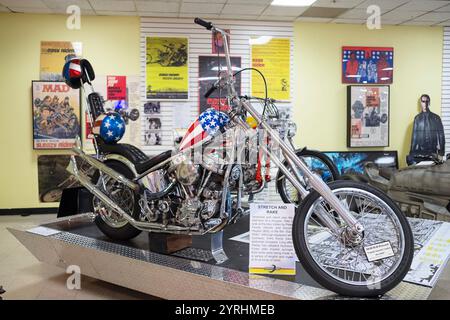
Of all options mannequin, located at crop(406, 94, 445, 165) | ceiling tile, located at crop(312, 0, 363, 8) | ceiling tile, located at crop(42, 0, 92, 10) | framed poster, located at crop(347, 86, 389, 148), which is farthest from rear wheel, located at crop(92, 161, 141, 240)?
mannequin, located at crop(406, 94, 445, 165)

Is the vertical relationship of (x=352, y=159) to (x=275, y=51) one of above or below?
below

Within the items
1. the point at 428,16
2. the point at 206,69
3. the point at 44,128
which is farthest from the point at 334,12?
the point at 44,128

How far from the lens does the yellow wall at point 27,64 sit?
599cm

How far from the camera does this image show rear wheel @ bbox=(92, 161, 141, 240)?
126 inches

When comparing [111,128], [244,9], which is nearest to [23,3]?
[244,9]

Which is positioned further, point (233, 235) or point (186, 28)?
point (186, 28)

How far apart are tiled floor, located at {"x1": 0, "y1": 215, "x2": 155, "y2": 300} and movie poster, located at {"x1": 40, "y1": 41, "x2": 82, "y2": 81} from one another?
9.85ft

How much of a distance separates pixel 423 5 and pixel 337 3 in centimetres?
127

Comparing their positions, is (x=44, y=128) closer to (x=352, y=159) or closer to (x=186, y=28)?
(x=186, y=28)

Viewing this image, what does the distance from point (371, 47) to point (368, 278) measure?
5.50 meters

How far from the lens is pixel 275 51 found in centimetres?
648

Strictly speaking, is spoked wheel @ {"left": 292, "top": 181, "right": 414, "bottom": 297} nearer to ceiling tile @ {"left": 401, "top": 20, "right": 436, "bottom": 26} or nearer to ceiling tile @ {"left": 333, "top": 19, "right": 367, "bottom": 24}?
ceiling tile @ {"left": 333, "top": 19, "right": 367, "bottom": 24}

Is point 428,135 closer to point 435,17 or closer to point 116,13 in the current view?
point 435,17

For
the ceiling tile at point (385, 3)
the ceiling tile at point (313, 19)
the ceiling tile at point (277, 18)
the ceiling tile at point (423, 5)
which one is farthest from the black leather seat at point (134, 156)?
the ceiling tile at point (423, 5)
